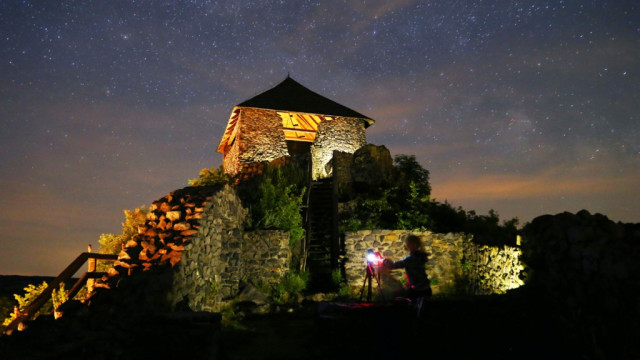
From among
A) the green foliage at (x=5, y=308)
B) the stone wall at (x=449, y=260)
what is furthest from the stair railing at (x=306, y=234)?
the green foliage at (x=5, y=308)

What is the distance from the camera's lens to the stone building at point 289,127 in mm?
21500

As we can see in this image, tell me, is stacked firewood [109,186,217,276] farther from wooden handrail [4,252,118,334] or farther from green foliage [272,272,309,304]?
green foliage [272,272,309,304]

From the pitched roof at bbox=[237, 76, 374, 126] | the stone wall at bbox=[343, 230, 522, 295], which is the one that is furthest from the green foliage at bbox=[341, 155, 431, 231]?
the pitched roof at bbox=[237, 76, 374, 126]

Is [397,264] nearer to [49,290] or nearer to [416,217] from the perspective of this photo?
[49,290]

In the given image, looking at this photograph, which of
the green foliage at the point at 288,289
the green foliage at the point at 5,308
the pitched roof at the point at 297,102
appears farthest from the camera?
the pitched roof at the point at 297,102

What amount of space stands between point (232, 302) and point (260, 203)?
379 cm

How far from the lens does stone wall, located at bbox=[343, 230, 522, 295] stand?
11.8 meters

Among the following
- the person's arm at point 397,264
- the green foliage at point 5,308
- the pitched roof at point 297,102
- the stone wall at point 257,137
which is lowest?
the green foliage at point 5,308

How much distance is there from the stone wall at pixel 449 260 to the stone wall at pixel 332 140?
35.8ft

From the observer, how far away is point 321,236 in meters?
14.6

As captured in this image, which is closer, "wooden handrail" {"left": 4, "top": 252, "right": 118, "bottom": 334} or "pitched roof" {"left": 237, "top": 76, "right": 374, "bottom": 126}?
"wooden handrail" {"left": 4, "top": 252, "right": 118, "bottom": 334}

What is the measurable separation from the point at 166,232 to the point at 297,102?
1778cm

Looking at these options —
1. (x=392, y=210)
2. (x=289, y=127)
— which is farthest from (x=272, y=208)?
(x=289, y=127)

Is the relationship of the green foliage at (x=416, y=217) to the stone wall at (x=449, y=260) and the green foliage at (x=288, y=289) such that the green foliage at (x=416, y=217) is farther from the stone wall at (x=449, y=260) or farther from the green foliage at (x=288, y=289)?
the green foliage at (x=288, y=289)
